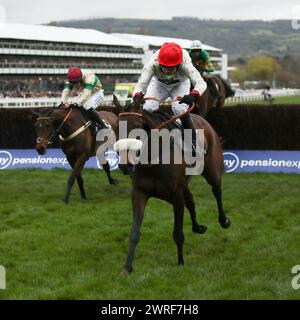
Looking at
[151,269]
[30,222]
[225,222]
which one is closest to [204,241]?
[225,222]

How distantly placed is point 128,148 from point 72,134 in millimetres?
5105

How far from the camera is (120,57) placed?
260 feet

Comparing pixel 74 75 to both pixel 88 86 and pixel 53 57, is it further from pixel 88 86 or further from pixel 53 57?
pixel 53 57

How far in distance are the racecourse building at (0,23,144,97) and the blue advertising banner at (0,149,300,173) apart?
3431cm

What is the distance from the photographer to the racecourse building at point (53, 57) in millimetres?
58031

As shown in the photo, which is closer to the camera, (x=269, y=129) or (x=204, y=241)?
(x=204, y=241)

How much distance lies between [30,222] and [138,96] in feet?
11.7

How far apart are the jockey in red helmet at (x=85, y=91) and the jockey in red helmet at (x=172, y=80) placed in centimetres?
381

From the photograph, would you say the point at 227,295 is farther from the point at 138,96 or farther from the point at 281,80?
the point at 281,80

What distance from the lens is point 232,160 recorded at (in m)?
13.0

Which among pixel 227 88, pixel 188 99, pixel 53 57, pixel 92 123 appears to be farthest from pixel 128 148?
pixel 53 57

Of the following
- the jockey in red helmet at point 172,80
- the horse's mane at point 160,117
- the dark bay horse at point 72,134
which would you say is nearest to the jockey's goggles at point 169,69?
the jockey in red helmet at point 172,80

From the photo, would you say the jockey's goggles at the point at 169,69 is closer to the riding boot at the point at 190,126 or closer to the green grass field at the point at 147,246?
the riding boot at the point at 190,126

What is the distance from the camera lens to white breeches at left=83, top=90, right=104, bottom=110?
36.4 feet
